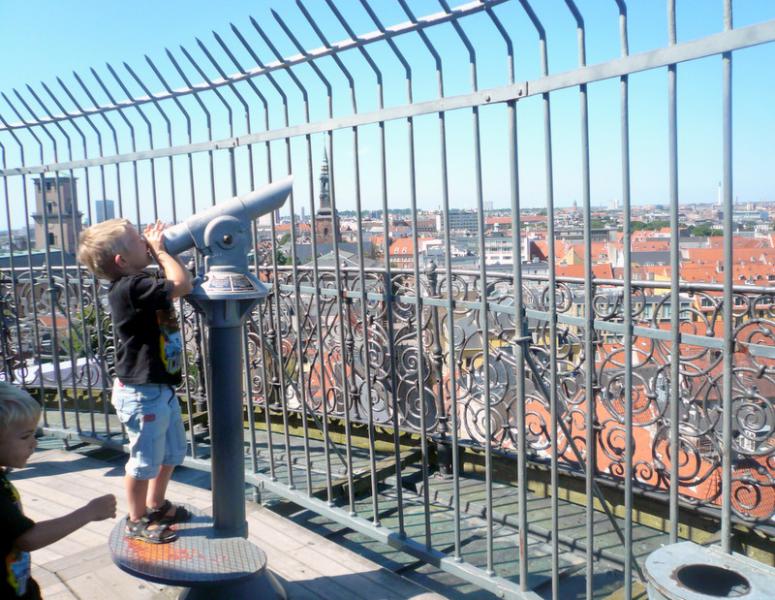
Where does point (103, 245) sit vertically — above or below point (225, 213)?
below

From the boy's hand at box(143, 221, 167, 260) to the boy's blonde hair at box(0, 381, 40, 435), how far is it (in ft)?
3.30

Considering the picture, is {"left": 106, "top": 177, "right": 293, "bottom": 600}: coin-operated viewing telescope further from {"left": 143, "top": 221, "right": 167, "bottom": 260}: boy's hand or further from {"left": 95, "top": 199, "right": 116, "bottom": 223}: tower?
{"left": 95, "top": 199, "right": 116, "bottom": 223}: tower

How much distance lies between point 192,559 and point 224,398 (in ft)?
2.14

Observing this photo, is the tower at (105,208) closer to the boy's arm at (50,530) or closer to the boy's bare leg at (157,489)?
the boy's bare leg at (157,489)

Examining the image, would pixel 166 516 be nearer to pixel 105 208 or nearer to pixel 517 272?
pixel 517 272

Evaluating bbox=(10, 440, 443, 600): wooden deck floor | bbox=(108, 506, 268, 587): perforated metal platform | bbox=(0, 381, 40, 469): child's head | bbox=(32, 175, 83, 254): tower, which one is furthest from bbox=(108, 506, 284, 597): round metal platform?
bbox=(32, 175, 83, 254): tower

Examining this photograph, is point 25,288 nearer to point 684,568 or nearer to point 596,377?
point 596,377

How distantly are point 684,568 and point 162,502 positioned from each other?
223cm

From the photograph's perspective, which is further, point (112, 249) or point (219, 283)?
point (112, 249)

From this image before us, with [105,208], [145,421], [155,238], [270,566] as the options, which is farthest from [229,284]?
[105,208]

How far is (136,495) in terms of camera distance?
310 centimetres

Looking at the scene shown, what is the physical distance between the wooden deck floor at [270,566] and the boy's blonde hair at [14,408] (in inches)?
54.1

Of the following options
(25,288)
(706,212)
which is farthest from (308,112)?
(25,288)

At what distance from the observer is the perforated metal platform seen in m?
2.71
